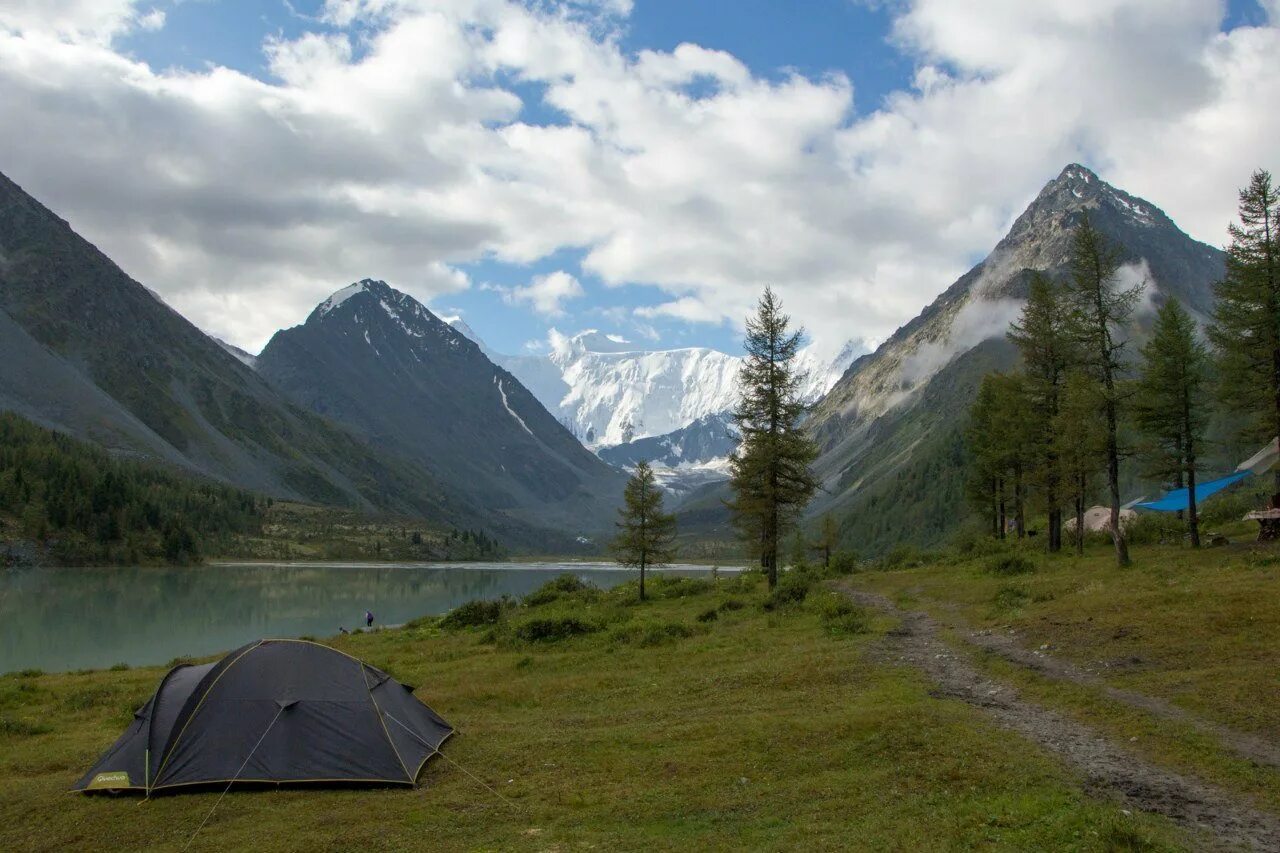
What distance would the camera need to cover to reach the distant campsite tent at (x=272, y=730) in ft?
51.3

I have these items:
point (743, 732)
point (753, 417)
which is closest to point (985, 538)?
point (753, 417)

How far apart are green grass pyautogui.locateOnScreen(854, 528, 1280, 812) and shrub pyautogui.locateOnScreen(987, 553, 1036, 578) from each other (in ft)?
9.98

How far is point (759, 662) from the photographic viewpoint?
24281 millimetres

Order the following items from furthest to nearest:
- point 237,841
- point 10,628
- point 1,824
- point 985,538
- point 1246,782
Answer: point 10,628
point 985,538
point 1,824
point 237,841
point 1246,782

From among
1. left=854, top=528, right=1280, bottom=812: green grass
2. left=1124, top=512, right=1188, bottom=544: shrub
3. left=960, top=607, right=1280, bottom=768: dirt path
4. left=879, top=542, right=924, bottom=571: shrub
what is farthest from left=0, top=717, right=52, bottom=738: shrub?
left=879, top=542, right=924, bottom=571: shrub

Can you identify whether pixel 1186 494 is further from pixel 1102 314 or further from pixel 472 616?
pixel 472 616

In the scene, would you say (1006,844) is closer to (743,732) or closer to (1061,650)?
(743,732)

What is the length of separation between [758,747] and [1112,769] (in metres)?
5.80

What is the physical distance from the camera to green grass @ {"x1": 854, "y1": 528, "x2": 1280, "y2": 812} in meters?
13.7

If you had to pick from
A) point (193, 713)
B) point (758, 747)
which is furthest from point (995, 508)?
point (193, 713)

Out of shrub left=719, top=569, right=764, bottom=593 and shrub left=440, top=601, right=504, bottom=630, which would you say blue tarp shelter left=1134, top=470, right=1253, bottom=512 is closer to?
shrub left=719, top=569, right=764, bottom=593

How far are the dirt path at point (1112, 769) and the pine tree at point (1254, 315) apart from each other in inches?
922

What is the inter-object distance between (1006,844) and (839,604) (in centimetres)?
2314

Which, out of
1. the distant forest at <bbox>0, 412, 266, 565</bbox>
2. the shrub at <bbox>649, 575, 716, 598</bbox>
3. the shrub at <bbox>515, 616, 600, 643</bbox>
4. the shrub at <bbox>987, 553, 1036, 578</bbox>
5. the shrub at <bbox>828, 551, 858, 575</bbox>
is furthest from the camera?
the distant forest at <bbox>0, 412, 266, 565</bbox>
